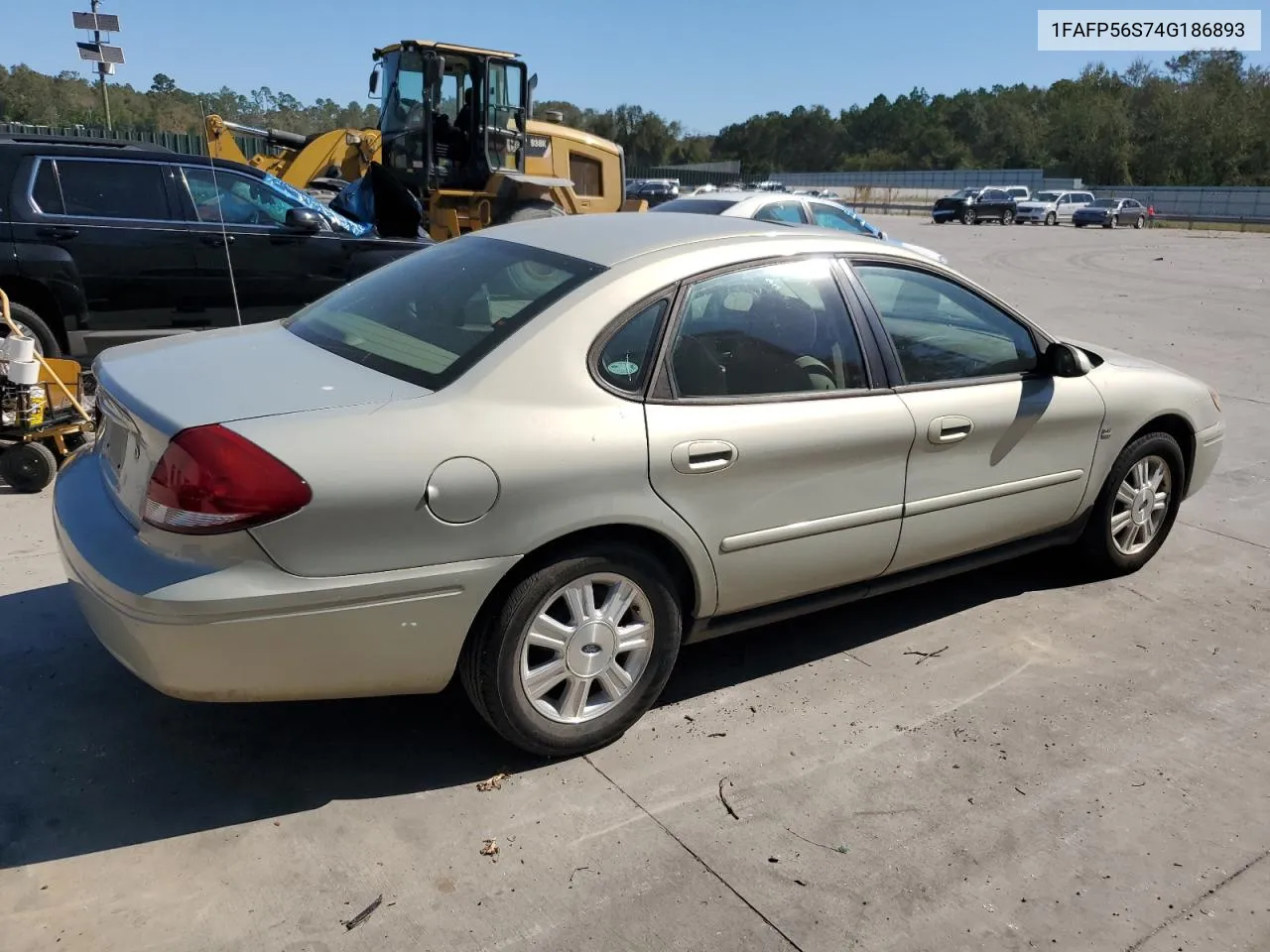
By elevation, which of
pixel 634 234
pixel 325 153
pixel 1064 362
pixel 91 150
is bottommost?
pixel 1064 362

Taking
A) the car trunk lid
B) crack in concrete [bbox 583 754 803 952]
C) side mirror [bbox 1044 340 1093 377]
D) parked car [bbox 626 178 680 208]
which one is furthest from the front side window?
parked car [bbox 626 178 680 208]

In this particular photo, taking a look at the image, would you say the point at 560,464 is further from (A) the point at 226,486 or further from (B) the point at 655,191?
(B) the point at 655,191

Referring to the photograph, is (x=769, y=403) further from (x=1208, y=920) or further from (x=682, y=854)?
(x=1208, y=920)

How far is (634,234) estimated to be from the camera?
12.0 ft

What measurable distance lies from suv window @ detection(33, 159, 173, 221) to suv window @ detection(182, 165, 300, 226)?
233 millimetres

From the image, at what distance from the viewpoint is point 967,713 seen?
3.64m

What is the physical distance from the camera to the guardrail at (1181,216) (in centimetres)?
5377

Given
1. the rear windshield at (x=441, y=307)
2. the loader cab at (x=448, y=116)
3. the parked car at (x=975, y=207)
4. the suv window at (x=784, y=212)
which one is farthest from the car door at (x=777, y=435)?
the parked car at (x=975, y=207)

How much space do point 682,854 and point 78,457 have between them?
2.37 metres

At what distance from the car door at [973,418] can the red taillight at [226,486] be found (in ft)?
7.38

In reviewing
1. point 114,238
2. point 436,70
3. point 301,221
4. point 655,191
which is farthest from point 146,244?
point 655,191

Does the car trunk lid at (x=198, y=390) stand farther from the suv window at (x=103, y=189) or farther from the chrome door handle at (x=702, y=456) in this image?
the suv window at (x=103, y=189)

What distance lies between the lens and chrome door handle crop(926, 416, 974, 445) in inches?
150

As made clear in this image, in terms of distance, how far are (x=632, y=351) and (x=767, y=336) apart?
614 mm
